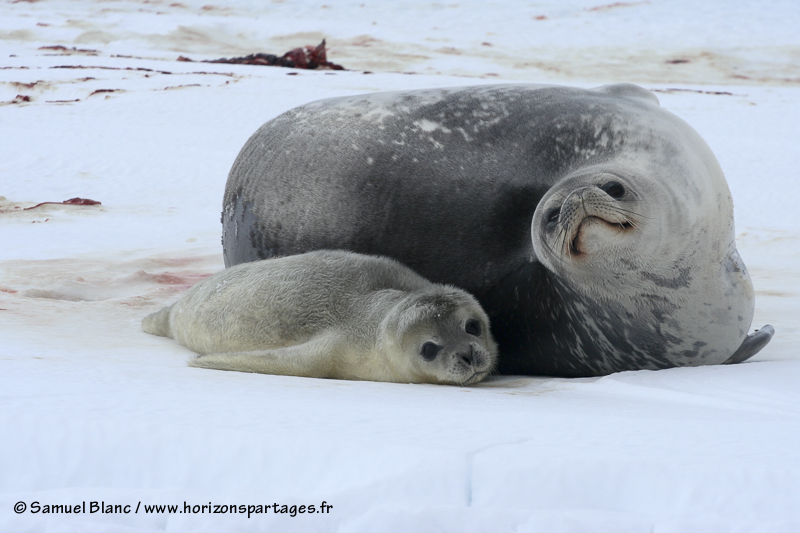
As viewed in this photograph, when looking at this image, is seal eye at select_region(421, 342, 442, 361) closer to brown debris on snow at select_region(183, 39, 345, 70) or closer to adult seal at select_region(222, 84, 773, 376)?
adult seal at select_region(222, 84, 773, 376)

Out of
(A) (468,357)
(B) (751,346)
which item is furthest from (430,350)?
(B) (751,346)

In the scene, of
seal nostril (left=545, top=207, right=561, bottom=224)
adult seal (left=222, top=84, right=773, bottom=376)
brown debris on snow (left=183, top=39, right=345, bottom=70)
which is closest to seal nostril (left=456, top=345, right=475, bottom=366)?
adult seal (left=222, top=84, right=773, bottom=376)

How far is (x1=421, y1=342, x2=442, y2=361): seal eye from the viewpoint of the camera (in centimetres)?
256

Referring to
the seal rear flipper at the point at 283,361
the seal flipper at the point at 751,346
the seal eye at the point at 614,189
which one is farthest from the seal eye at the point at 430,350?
the seal flipper at the point at 751,346

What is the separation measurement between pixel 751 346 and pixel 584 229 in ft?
2.59

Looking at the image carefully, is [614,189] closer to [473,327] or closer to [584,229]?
[584,229]

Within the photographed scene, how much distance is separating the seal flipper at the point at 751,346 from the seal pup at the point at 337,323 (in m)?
0.72

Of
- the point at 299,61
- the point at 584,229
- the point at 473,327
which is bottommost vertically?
the point at 473,327

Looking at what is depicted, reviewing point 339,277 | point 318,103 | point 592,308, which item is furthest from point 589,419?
point 318,103

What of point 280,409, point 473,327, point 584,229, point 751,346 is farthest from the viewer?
point 751,346

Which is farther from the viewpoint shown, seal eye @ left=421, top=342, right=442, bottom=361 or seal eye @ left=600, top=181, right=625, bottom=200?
seal eye @ left=421, top=342, right=442, bottom=361

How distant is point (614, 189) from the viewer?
7.99 feet

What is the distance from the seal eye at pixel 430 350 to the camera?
256 centimetres

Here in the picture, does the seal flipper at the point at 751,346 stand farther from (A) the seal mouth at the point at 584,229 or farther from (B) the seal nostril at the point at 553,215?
(B) the seal nostril at the point at 553,215
